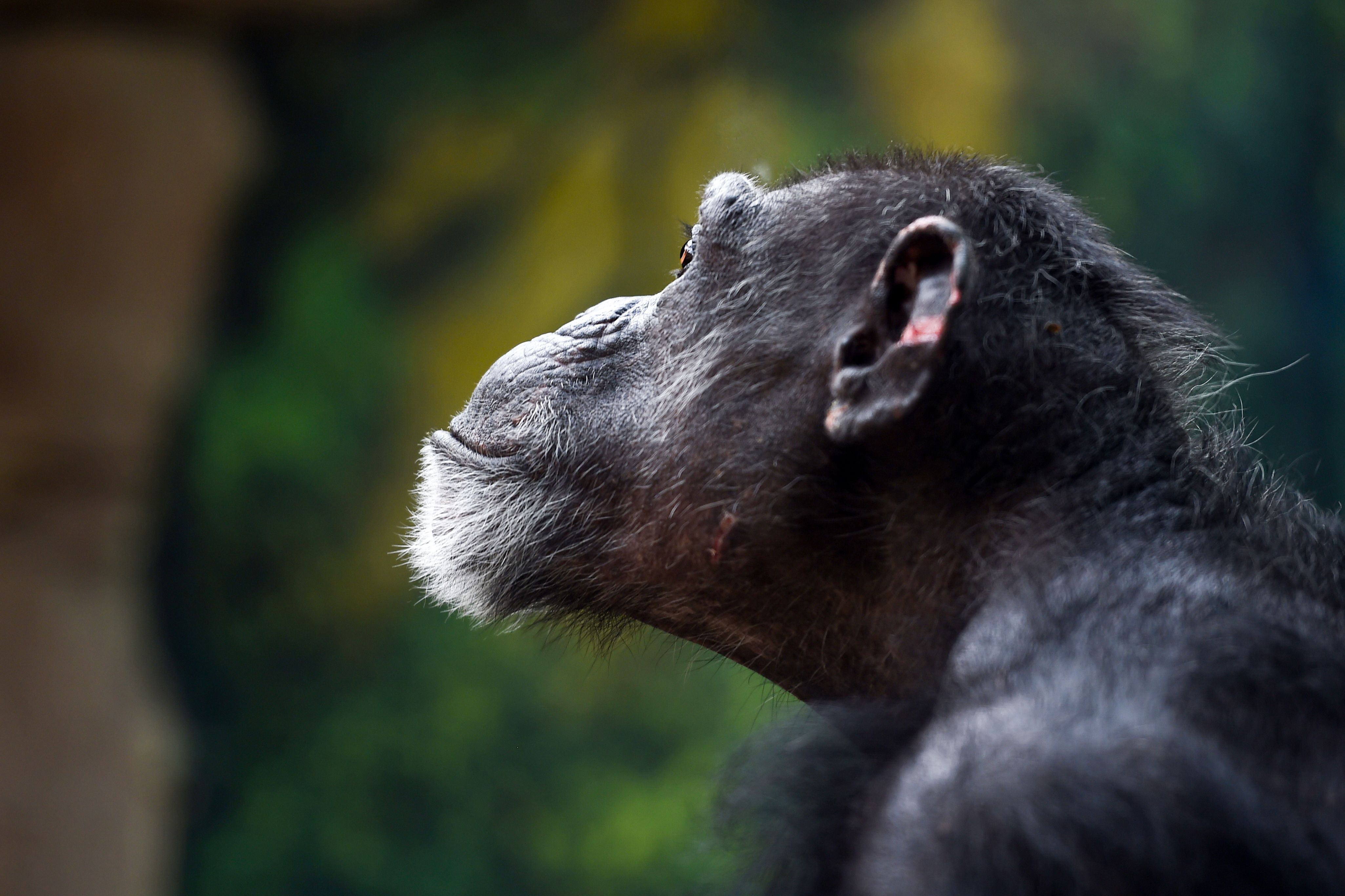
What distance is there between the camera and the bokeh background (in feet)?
14.0

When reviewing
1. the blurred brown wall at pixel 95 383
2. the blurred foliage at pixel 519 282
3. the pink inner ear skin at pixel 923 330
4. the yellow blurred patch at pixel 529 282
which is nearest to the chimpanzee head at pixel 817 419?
the pink inner ear skin at pixel 923 330

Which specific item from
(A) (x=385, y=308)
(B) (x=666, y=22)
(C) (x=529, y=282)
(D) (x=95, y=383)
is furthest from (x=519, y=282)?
(D) (x=95, y=383)

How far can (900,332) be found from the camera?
1.61 m

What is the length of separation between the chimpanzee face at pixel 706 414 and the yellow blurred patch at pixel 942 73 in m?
2.64

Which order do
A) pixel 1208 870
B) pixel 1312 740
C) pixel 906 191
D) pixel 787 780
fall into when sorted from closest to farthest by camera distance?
pixel 1208 870 → pixel 1312 740 → pixel 787 780 → pixel 906 191

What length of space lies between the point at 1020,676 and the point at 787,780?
1.07 ft

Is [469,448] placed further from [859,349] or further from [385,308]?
[385,308]

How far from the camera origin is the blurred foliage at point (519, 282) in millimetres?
4234

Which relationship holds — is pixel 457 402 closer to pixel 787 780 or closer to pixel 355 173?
pixel 355 173

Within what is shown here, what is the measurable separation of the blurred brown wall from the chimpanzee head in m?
3.09

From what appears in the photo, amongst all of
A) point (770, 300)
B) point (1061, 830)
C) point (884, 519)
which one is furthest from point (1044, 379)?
point (1061, 830)

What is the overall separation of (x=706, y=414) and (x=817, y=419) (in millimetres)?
190

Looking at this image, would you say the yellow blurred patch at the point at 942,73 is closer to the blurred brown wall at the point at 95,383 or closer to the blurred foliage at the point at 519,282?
the blurred foliage at the point at 519,282

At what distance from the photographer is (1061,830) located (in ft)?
3.64
